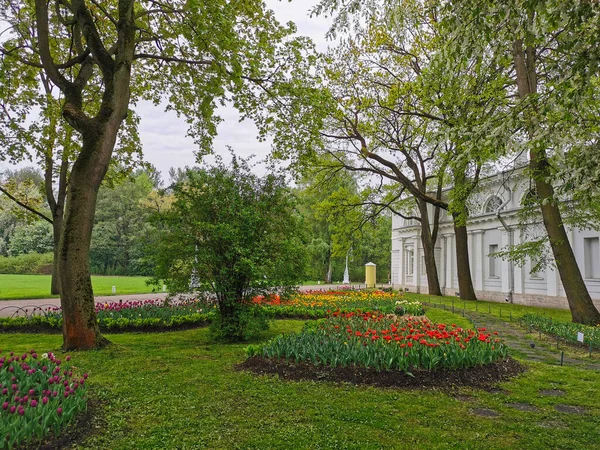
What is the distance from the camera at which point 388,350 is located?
6180 millimetres

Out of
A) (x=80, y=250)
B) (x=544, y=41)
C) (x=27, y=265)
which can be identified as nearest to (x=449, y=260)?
(x=544, y=41)

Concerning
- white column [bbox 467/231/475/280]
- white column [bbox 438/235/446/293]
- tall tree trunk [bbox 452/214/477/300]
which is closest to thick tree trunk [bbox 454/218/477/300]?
tall tree trunk [bbox 452/214/477/300]

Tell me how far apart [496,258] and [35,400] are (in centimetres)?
2512

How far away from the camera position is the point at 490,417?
4.74m

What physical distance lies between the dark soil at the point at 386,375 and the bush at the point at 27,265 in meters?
47.2

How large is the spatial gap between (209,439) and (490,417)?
3.05 metres

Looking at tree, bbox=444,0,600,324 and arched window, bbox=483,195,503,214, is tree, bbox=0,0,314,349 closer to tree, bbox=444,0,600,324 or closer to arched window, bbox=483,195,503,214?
tree, bbox=444,0,600,324

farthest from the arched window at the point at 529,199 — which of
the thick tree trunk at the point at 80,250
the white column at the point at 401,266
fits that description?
the white column at the point at 401,266

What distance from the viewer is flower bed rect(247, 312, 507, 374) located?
19.9 feet

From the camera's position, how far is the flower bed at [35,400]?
340cm

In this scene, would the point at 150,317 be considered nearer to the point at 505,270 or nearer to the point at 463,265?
the point at 463,265

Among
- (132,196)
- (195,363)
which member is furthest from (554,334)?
(132,196)

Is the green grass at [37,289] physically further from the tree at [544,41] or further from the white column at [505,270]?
the white column at [505,270]

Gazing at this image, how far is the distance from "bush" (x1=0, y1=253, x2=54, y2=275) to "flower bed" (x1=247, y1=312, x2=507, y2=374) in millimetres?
46784
